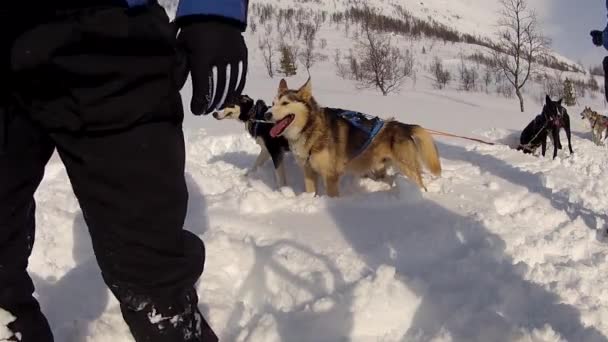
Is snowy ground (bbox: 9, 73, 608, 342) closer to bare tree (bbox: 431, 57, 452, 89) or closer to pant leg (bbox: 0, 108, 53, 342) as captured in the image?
pant leg (bbox: 0, 108, 53, 342)

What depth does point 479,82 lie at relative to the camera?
144 feet

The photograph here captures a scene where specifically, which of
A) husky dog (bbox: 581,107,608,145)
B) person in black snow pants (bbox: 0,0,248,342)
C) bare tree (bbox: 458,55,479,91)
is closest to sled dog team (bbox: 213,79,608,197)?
person in black snow pants (bbox: 0,0,248,342)

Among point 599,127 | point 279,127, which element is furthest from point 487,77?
point 279,127

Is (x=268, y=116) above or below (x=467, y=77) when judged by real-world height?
above

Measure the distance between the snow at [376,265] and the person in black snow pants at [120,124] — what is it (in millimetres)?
101

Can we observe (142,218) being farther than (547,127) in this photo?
No

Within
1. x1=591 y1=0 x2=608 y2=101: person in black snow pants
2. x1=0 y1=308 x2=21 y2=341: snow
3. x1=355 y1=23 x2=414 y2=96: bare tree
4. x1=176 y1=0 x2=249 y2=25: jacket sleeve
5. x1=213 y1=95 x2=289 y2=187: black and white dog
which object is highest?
x1=591 y1=0 x2=608 y2=101: person in black snow pants

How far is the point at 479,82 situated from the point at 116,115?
4680cm

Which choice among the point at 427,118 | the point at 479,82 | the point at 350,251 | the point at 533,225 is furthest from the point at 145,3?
the point at 479,82

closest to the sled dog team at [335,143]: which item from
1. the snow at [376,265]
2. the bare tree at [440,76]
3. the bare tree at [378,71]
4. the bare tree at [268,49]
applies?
the snow at [376,265]

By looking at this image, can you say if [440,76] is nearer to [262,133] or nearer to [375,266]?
[262,133]

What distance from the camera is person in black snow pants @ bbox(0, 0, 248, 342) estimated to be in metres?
0.78

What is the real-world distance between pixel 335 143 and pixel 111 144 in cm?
337

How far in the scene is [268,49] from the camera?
131ft
